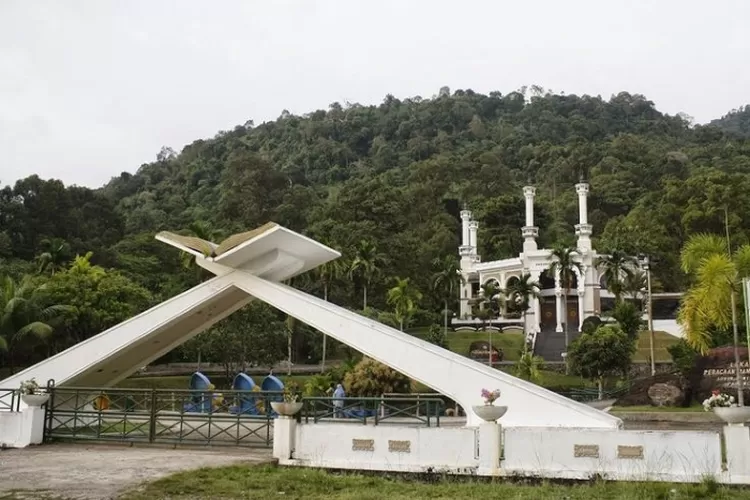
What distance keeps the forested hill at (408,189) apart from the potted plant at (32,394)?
21.1 m

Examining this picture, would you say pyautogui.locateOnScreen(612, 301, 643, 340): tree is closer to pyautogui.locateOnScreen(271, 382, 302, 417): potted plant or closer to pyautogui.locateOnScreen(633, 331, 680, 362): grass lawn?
pyautogui.locateOnScreen(633, 331, 680, 362): grass lawn

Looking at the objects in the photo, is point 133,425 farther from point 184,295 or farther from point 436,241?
point 436,241

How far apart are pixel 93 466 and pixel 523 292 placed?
39224mm

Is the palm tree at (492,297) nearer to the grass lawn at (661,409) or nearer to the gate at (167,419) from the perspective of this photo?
the grass lawn at (661,409)

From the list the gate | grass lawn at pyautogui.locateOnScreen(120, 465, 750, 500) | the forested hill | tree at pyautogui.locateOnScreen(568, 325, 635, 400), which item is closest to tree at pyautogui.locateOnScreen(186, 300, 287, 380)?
the forested hill

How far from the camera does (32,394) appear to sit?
1391 centimetres

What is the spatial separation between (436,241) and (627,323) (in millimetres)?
27586

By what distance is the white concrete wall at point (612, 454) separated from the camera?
31.3ft

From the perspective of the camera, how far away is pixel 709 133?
101 meters

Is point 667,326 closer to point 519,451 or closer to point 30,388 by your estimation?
point 519,451

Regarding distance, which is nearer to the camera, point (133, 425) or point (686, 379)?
point (133, 425)

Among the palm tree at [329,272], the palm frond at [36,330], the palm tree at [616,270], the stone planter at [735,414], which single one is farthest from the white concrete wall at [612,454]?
the palm tree at [616,270]

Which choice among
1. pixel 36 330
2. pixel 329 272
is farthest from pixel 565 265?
pixel 36 330

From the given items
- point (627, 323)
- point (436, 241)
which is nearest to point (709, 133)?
point (436, 241)
